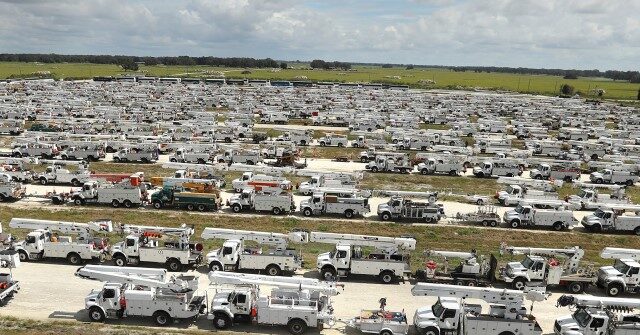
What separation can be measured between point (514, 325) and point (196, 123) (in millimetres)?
81160

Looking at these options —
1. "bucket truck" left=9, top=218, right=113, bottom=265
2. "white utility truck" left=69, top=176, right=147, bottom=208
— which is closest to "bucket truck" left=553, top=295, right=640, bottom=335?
"bucket truck" left=9, top=218, right=113, bottom=265

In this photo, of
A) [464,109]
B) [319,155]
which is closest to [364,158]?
[319,155]

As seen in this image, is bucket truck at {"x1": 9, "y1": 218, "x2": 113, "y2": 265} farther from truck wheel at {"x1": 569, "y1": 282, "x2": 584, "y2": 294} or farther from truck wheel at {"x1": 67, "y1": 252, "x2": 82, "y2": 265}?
truck wheel at {"x1": 569, "y1": 282, "x2": 584, "y2": 294}

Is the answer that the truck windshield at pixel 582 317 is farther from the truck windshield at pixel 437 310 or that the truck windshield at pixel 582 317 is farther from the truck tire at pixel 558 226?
the truck tire at pixel 558 226

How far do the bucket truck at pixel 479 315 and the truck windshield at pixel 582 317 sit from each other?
2238 mm

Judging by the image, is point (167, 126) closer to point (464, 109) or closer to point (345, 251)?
point (345, 251)

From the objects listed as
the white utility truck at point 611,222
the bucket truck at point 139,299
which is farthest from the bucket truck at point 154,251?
the white utility truck at point 611,222

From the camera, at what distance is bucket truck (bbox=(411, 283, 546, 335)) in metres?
25.4

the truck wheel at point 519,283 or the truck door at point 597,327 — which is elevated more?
the truck door at point 597,327

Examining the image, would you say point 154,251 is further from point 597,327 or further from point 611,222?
point 611,222

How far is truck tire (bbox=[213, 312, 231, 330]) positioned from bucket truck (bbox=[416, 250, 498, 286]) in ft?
44.6

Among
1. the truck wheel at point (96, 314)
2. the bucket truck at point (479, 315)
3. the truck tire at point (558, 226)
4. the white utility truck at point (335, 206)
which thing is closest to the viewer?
the bucket truck at point (479, 315)

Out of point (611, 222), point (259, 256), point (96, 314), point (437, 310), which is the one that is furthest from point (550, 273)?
point (96, 314)

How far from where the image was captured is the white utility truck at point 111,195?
162ft
